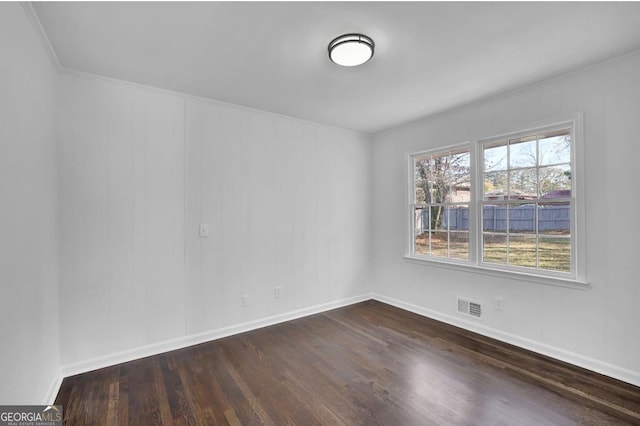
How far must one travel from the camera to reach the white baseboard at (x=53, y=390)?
2028mm

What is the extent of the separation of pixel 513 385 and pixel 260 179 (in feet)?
9.99

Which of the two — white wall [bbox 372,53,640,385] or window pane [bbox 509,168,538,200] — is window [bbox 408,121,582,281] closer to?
window pane [bbox 509,168,538,200]

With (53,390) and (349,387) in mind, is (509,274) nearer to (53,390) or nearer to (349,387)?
(349,387)

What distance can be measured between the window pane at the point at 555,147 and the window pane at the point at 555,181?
0.07 meters

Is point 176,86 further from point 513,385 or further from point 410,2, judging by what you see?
point 513,385

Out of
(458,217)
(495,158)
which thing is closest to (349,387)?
(458,217)

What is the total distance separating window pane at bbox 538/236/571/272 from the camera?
8.86ft

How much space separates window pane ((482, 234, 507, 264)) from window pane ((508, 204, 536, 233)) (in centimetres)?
15

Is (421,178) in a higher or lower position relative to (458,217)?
higher

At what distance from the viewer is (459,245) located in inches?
140

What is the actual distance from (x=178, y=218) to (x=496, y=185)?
11.0 ft

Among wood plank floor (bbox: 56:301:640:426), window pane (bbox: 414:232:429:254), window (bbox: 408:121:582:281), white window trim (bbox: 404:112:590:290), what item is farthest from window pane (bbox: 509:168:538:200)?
wood plank floor (bbox: 56:301:640:426)

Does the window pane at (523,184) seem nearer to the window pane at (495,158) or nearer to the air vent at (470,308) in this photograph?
the window pane at (495,158)

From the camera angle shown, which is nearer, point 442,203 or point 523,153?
point 523,153
